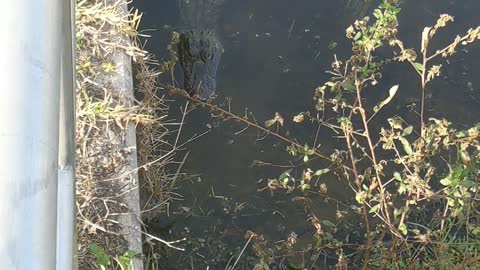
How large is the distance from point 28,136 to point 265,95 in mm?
3105

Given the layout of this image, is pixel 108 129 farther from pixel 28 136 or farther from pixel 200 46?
pixel 28 136

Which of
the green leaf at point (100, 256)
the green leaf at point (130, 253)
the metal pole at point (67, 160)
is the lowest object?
the green leaf at point (130, 253)

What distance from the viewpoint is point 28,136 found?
66cm

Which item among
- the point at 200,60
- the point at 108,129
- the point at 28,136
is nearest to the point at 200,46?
the point at 200,60

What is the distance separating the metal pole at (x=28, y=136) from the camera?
0.63m

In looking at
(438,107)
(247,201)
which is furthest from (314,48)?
(247,201)

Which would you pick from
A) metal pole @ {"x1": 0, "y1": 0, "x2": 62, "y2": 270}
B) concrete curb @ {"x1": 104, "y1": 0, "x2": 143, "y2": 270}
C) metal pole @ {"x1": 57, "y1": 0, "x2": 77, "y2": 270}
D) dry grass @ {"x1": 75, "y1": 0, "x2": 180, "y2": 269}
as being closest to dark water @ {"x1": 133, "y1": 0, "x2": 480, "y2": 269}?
dry grass @ {"x1": 75, "y1": 0, "x2": 180, "y2": 269}

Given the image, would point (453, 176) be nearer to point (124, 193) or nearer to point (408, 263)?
point (408, 263)

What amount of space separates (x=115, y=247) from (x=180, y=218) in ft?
2.24

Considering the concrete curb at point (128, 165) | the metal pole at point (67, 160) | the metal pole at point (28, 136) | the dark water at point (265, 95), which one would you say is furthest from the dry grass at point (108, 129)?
the metal pole at point (28, 136)

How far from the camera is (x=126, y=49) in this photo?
10.5 ft

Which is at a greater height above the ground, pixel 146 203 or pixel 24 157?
pixel 24 157

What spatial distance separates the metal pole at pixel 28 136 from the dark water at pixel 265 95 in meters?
2.51

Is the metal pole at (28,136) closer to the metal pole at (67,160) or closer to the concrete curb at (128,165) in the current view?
the metal pole at (67,160)
